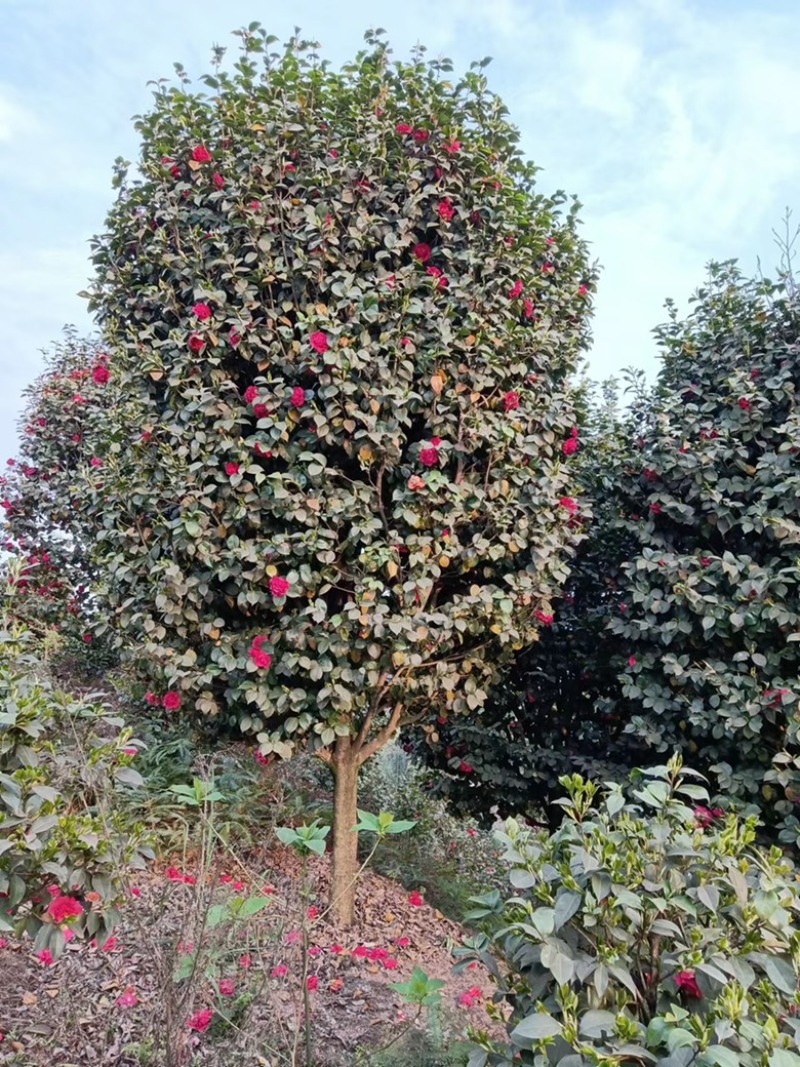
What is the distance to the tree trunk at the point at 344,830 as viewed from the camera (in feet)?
11.8

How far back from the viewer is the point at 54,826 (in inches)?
68.8

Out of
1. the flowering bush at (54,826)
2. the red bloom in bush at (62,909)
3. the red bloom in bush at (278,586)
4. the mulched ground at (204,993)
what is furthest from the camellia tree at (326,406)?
the red bloom in bush at (62,909)

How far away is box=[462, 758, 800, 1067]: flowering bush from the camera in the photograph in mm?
1414

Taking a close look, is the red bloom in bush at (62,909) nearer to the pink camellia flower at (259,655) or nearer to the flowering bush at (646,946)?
the flowering bush at (646,946)

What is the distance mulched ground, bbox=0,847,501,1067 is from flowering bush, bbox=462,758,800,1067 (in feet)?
2.19

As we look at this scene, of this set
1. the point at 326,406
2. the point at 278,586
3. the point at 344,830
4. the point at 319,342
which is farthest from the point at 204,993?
the point at 319,342

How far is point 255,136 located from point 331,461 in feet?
5.15

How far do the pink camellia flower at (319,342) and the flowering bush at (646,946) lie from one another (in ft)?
6.84

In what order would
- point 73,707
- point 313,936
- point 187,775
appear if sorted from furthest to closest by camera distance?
point 187,775 < point 313,936 < point 73,707

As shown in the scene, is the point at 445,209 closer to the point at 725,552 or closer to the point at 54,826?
the point at 725,552

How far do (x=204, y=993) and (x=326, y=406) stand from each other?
87.5 inches

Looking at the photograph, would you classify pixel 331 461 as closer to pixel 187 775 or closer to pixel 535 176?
pixel 535 176

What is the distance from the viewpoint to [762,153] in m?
4.00

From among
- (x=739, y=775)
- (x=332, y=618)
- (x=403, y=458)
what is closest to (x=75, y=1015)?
(x=332, y=618)
